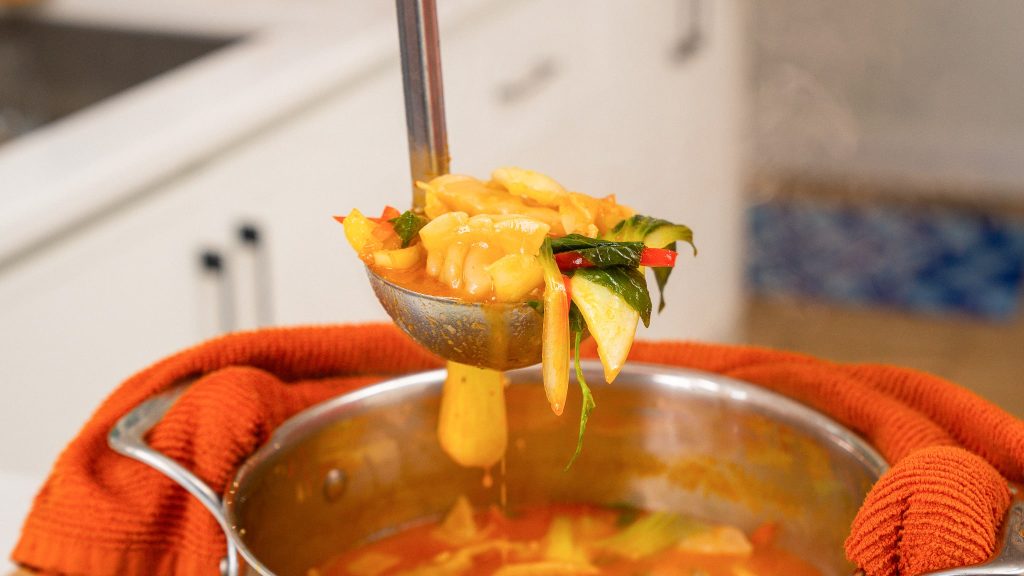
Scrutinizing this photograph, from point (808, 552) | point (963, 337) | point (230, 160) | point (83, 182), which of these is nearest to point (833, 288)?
point (963, 337)

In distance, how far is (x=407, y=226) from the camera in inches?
28.4

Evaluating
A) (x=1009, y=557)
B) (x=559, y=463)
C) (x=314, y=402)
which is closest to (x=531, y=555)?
(x=559, y=463)

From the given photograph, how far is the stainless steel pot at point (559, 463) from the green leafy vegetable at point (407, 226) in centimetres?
14

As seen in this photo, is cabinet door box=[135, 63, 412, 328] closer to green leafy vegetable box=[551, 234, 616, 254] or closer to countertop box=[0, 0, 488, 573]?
A: countertop box=[0, 0, 488, 573]

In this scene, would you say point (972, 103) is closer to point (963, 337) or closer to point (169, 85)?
point (963, 337)

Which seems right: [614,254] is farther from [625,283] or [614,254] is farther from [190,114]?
[190,114]

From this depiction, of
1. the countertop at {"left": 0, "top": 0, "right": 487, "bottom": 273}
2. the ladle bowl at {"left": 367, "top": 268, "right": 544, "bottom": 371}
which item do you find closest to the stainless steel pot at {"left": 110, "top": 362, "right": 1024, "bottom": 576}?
the ladle bowl at {"left": 367, "top": 268, "right": 544, "bottom": 371}

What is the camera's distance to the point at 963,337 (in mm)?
3166

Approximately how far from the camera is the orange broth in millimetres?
834

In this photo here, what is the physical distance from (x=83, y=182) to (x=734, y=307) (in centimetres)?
202

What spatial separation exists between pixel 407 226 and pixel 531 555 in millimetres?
263

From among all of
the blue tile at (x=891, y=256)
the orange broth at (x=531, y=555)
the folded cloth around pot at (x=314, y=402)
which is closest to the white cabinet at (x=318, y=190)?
the folded cloth around pot at (x=314, y=402)

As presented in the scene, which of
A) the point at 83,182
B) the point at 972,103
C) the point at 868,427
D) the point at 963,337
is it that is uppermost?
the point at 83,182

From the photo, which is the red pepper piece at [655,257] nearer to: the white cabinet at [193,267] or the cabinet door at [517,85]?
the white cabinet at [193,267]
